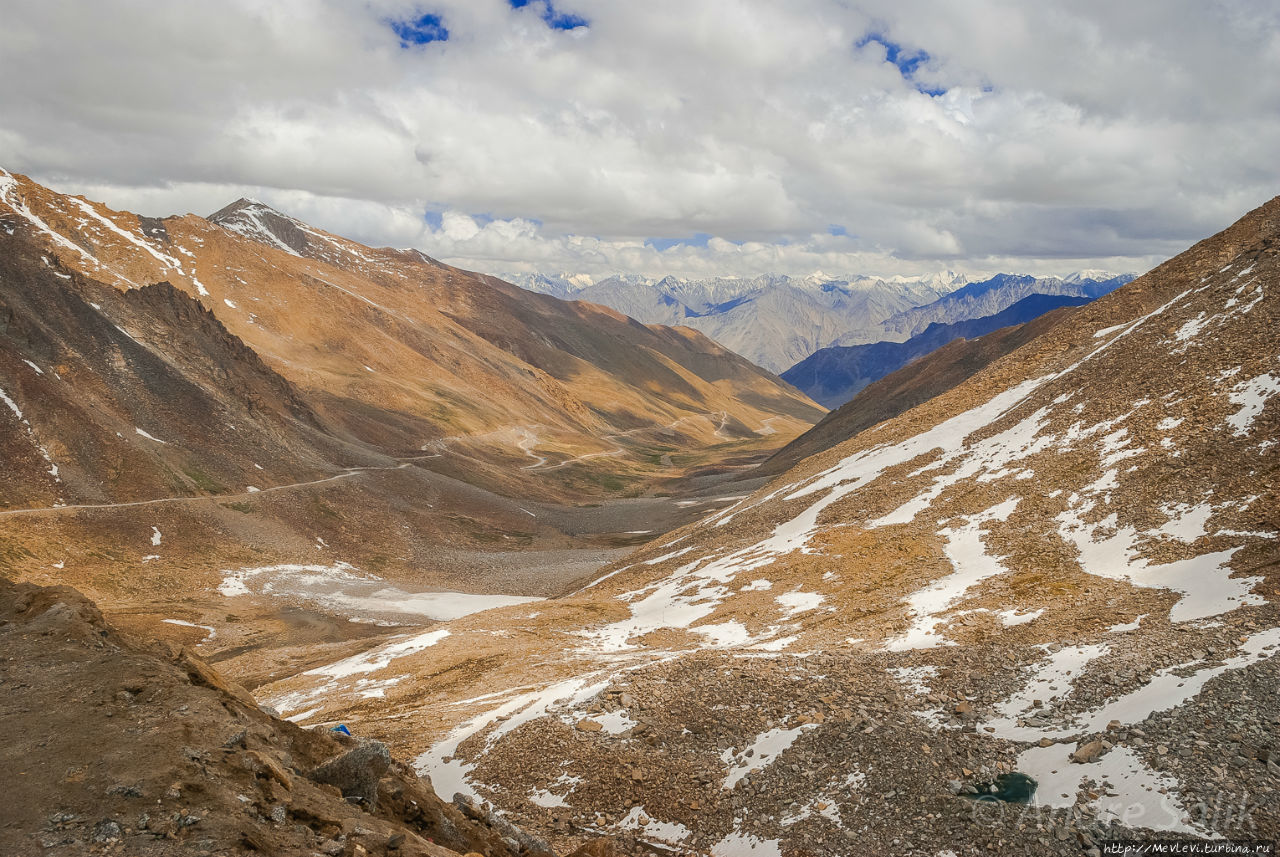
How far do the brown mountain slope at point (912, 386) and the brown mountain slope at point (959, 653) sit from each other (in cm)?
6629

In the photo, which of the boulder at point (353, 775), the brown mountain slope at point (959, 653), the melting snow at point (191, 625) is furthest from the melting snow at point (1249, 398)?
the melting snow at point (191, 625)

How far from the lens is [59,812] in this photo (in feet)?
32.6

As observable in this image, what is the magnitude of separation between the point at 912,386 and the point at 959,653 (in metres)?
115

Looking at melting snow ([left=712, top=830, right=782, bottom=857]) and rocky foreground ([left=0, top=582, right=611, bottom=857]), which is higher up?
rocky foreground ([left=0, top=582, right=611, bottom=857])

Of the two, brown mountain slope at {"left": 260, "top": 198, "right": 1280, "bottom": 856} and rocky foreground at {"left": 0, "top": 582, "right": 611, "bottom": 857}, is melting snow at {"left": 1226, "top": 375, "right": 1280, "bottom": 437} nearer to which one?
brown mountain slope at {"left": 260, "top": 198, "right": 1280, "bottom": 856}

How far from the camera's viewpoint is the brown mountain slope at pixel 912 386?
116812 millimetres

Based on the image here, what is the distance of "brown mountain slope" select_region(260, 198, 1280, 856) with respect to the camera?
14.6m

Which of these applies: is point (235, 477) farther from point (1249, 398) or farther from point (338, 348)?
point (1249, 398)

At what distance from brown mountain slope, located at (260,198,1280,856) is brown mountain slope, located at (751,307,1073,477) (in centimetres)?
6629

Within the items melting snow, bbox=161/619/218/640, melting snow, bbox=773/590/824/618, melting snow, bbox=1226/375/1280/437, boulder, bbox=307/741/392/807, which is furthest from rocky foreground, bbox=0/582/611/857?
melting snow, bbox=161/619/218/640

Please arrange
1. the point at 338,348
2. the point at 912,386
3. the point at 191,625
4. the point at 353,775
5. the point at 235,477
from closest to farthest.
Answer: the point at 353,775, the point at 191,625, the point at 235,477, the point at 912,386, the point at 338,348

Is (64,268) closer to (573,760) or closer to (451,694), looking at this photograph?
(451,694)

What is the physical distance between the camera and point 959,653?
71.5ft

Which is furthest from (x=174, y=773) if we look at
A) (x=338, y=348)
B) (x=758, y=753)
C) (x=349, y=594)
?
(x=338, y=348)
